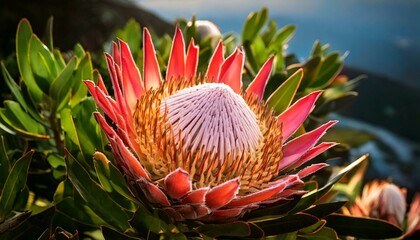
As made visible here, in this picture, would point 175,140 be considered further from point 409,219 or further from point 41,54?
point 409,219

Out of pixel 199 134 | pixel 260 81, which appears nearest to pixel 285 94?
pixel 260 81

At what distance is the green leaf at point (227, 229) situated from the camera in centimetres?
55

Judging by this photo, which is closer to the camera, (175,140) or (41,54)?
(175,140)

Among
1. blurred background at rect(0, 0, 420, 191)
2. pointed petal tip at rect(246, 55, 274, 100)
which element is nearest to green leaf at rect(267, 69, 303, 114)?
pointed petal tip at rect(246, 55, 274, 100)

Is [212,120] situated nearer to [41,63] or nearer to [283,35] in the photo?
[41,63]

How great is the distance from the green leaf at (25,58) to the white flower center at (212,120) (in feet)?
0.65

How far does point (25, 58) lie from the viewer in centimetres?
77

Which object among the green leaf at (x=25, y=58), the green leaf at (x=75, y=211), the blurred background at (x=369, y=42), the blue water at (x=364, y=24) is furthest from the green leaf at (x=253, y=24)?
the blue water at (x=364, y=24)

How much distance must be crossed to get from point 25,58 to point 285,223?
1.22 ft

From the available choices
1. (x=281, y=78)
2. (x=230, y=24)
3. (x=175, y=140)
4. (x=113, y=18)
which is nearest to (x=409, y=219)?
(x=281, y=78)

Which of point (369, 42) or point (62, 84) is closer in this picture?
point (62, 84)

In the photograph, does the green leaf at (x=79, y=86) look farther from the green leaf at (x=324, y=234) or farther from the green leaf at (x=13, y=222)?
the green leaf at (x=324, y=234)

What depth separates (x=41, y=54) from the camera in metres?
0.78

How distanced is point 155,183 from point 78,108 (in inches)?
8.0
